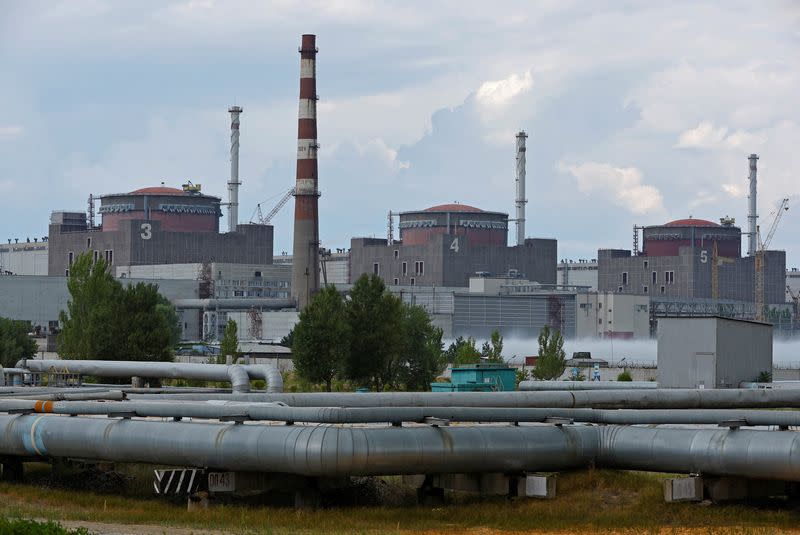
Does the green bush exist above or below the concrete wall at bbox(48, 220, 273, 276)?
below

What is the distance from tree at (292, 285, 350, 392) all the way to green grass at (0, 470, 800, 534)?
3316 centimetres

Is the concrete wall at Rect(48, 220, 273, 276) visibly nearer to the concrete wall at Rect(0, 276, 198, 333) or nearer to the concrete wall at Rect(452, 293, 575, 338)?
the concrete wall at Rect(0, 276, 198, 333)

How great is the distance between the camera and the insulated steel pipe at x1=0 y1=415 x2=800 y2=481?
21484mm

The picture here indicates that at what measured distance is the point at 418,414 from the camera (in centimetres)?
2283

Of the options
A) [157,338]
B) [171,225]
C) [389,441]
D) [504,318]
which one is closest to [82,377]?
[157,338]

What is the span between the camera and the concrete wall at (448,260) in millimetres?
152000

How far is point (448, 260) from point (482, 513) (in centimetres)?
12966

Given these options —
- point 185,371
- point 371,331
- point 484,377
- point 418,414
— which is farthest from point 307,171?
point 418,414

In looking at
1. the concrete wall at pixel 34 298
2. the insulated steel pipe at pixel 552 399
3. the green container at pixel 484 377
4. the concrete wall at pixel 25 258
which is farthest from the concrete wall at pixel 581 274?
the insulated steel pipe at pixel 552 399

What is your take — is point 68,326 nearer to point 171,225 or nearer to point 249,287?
point 249,287

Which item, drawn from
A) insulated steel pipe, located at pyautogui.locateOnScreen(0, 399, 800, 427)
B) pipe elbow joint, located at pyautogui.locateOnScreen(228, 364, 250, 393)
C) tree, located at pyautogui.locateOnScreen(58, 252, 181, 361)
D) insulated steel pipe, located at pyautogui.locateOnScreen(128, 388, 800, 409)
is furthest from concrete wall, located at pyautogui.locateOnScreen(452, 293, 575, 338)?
insulated steel pipe, located at pyautogui.locateOnScreen(0, 399, 800, 427)

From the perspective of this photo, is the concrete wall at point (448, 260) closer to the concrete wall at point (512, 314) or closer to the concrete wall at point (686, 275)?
the concrete wall at point (686, 275)

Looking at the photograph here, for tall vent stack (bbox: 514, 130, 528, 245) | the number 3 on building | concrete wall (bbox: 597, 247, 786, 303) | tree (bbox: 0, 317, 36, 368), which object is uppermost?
tall vent stack (bbox: 514, 130, 528, 245)

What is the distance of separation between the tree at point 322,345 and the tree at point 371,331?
50 cm
